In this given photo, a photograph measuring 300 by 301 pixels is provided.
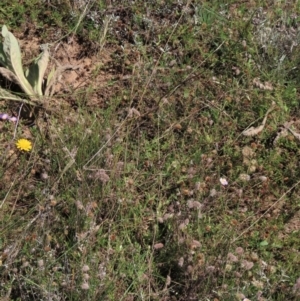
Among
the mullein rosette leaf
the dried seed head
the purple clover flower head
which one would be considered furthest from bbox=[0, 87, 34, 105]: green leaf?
the dried seed head

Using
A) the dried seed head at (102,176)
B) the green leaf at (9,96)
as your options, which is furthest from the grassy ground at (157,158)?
the green leaf at (9,96)

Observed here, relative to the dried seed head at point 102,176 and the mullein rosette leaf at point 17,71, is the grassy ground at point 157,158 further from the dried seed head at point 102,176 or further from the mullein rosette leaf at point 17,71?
the mullein rosette leaf at point 17,71

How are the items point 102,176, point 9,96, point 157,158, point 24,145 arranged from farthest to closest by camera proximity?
point 9,96 → point 157,158 → point 24,145 → point 102,176

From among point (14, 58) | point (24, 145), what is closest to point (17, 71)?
point (14, 58)

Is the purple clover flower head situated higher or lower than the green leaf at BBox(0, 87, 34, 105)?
lower

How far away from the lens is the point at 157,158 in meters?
3.63

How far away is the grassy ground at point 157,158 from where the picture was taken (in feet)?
9.77

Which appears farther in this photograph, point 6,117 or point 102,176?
point 6,117

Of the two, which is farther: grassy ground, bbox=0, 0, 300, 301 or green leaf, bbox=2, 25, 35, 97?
green leaf, bbox=2, 25, 35, 97

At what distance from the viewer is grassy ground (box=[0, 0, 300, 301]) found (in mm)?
2979

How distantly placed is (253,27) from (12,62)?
5.67 feet

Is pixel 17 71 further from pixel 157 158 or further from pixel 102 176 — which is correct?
pixel 102 176

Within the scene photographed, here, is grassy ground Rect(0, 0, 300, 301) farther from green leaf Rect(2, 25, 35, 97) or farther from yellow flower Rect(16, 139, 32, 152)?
green leaf Rect(2, 25, 35, 97)

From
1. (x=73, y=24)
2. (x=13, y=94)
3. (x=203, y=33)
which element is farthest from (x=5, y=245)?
(x=203, y=33)
